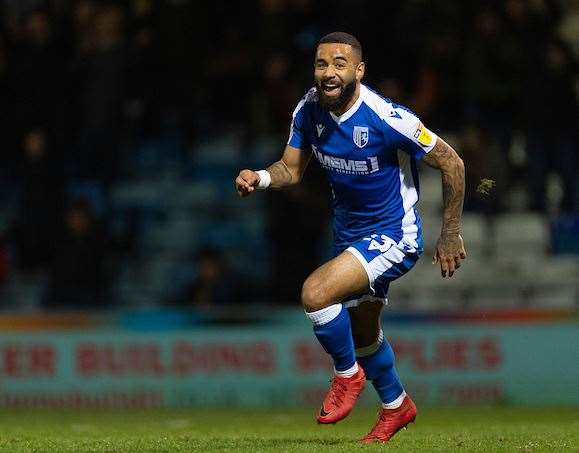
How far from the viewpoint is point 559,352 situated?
14.6m

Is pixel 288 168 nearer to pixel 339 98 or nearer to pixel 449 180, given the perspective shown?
pixel 339 98

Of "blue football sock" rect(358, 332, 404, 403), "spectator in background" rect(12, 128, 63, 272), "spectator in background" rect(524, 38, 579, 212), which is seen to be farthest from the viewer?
"spectator in background" rect(524, 38, 579, 212)

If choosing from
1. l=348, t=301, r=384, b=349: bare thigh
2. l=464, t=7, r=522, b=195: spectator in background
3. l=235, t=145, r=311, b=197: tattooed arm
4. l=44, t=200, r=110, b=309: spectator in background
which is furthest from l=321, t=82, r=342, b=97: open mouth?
l=464, t=7, r=522, b=195: spectator in background

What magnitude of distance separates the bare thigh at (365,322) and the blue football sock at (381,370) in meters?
0.06

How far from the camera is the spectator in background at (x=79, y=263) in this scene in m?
15.1

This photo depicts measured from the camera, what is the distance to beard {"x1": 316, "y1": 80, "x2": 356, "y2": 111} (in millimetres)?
8656

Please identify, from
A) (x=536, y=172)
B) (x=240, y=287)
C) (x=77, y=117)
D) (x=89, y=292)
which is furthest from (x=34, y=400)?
(x=536, y=172)

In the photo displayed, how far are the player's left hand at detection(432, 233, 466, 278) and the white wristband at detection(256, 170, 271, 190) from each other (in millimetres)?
1139

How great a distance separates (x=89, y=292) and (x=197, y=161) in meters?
2.66

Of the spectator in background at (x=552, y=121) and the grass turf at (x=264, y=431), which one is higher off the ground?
the spectator in background at (x=552, y=121)

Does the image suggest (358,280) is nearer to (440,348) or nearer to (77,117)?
(440,348)

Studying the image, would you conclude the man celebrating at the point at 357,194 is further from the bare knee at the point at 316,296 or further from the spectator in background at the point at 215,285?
the spectator in background at the point at 215,285

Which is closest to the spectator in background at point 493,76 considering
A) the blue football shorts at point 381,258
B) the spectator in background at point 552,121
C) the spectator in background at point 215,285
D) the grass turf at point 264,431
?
the spectator in background at point 552,121

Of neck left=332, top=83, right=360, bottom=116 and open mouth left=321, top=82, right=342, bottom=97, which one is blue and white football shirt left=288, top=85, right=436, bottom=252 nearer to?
neck left=332, top=83, right=360, bottom=116
